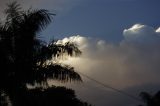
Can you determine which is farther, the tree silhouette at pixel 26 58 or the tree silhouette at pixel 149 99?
the tree silhouette at pixel 149 99

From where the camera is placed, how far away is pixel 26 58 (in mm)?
22000

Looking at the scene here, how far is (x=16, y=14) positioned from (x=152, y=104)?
3617 centimetres

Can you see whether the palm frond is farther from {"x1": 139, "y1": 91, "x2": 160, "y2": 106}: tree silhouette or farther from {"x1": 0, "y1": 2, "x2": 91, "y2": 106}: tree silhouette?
{"x1": 139, "y1": 91, "x2": 160, "y2": 106}: tree silhouette

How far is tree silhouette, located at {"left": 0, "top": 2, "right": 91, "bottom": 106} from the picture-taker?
71.7ft

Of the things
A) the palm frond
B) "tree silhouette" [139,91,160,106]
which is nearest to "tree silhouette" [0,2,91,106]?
the palm frond

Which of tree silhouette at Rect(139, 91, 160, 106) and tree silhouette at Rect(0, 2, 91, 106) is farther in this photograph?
tree silhouette at Rect(139, 91, 160, 106)

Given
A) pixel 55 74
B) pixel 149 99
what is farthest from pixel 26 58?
pixel 149 99

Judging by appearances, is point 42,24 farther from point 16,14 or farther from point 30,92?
point 30,92

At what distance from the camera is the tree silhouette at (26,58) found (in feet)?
71.7

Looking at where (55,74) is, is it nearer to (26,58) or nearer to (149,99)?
(26,58)

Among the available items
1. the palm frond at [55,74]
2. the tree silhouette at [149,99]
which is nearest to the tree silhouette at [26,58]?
the palm frond at [55,74]

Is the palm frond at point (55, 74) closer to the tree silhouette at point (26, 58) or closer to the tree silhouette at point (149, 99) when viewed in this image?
the tree silhouette at point (26, 58)

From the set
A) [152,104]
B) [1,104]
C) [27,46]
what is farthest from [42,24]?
[152,104]

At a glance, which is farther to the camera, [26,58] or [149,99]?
[149,99]
